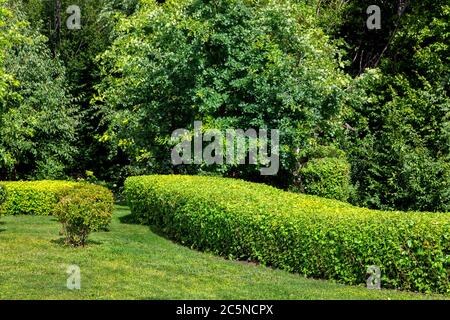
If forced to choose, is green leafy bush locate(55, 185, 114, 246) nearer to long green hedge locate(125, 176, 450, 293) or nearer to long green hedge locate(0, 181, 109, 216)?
long green hedge locate(125, 176, 450, 293)

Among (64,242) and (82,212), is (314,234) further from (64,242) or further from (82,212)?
(64,242)

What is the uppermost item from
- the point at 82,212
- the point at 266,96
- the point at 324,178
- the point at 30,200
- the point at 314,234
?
the point at 266,96

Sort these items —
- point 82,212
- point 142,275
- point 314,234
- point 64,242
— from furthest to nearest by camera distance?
point 64,242 → point 82,212 → point 314,234 → point 142,275

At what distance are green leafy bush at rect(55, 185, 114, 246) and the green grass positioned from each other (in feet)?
1.11

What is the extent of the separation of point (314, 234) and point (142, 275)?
280 centimetres

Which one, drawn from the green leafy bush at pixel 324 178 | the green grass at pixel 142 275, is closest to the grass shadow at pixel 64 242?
the green grass at pixel 142 275

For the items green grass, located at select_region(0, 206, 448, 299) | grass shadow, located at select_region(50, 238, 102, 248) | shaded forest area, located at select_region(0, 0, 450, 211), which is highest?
shaded forest area, located at select_region(0, 0, 450, 211)

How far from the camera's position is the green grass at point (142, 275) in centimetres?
859

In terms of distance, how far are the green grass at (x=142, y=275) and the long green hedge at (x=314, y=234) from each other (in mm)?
277

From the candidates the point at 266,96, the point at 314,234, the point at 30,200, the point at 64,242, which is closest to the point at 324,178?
the point at 266,96

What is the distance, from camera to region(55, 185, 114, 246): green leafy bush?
38.6 ft

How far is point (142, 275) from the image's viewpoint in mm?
9711

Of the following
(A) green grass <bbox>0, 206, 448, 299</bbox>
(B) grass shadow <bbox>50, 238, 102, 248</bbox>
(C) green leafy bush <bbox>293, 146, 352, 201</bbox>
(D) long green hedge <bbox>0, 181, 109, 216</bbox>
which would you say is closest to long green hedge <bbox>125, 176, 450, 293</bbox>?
(A) green grass <bbox>0, 206, 448, 299</bbox>

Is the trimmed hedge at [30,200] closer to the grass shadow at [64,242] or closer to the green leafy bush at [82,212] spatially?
the grass shadow at [64,242]
